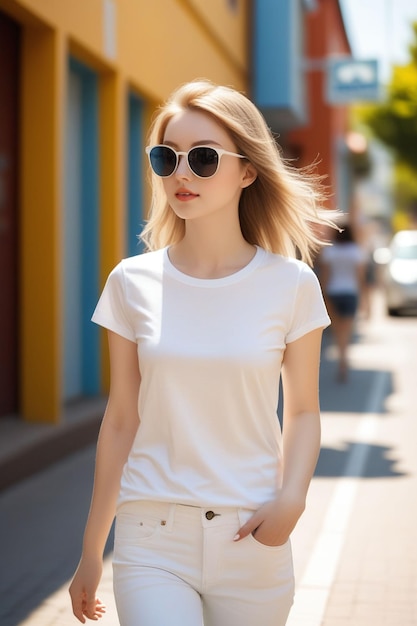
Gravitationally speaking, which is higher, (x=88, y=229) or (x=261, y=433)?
(x=261, y=433)

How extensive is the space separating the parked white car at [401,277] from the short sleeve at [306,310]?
74.7 ft

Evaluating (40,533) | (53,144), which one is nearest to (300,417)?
(40,533)

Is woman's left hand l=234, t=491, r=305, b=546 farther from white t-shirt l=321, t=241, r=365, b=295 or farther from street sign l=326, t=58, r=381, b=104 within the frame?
street sign l=326, t=58, r=381, b=104

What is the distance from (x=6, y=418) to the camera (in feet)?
29.3

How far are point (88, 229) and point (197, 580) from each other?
862 cm

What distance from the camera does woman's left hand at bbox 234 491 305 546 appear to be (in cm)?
259

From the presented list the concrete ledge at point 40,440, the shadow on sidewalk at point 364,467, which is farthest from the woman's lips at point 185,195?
the shadow on sidewalk at point 364,467

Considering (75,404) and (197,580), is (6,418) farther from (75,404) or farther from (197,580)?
(197,580)

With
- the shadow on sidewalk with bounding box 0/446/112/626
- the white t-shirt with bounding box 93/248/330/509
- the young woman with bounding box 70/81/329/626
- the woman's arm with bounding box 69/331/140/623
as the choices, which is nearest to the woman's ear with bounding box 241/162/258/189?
the young woman with bounding box 70/81/329/626

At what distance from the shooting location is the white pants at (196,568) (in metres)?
2.57

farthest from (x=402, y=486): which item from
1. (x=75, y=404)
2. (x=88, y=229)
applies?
(x=88, y=229)

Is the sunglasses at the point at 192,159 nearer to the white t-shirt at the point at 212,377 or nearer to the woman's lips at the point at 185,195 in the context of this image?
the woman's lips at the point at 185,195

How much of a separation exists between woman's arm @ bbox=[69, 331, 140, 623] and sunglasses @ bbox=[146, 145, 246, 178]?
1.36 feet

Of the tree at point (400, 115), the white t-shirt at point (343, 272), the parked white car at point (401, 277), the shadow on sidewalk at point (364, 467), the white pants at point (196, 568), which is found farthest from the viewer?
the tree at point (400, 115)
